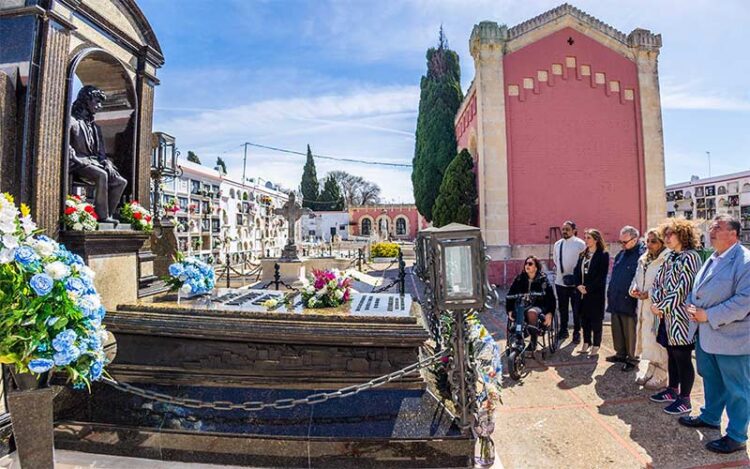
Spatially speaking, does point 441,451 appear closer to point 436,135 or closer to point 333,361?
point 333,361

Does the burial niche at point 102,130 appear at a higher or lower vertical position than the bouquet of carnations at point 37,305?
higher

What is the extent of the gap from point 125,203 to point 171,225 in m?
2.78

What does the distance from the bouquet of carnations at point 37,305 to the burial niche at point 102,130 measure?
7.22 ft

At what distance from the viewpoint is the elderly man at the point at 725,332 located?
8.81 ft

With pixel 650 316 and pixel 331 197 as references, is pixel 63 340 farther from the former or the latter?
pixel 331 197

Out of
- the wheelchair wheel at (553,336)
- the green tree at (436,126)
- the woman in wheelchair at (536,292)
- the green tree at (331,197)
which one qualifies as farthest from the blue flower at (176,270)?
the green tree at (331,197)

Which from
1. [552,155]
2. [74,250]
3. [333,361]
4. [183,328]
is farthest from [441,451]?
[552,155]

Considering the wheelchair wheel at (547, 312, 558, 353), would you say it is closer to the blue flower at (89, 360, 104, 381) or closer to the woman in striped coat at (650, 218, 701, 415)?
the woman in striped coat at (650, 218, 701, 415)

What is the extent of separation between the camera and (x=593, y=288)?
4.98 meters

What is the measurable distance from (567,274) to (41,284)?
5605mm

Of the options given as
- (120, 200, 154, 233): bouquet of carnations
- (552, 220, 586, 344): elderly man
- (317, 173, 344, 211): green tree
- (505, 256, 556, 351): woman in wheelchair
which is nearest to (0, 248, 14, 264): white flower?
(120, 200, 154, 233): bouquet of carnations

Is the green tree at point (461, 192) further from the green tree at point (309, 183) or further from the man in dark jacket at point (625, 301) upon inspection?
the green tree at point (309, 183)

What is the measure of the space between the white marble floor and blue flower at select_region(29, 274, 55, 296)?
4.49 feet

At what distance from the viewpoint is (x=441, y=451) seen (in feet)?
8.14
